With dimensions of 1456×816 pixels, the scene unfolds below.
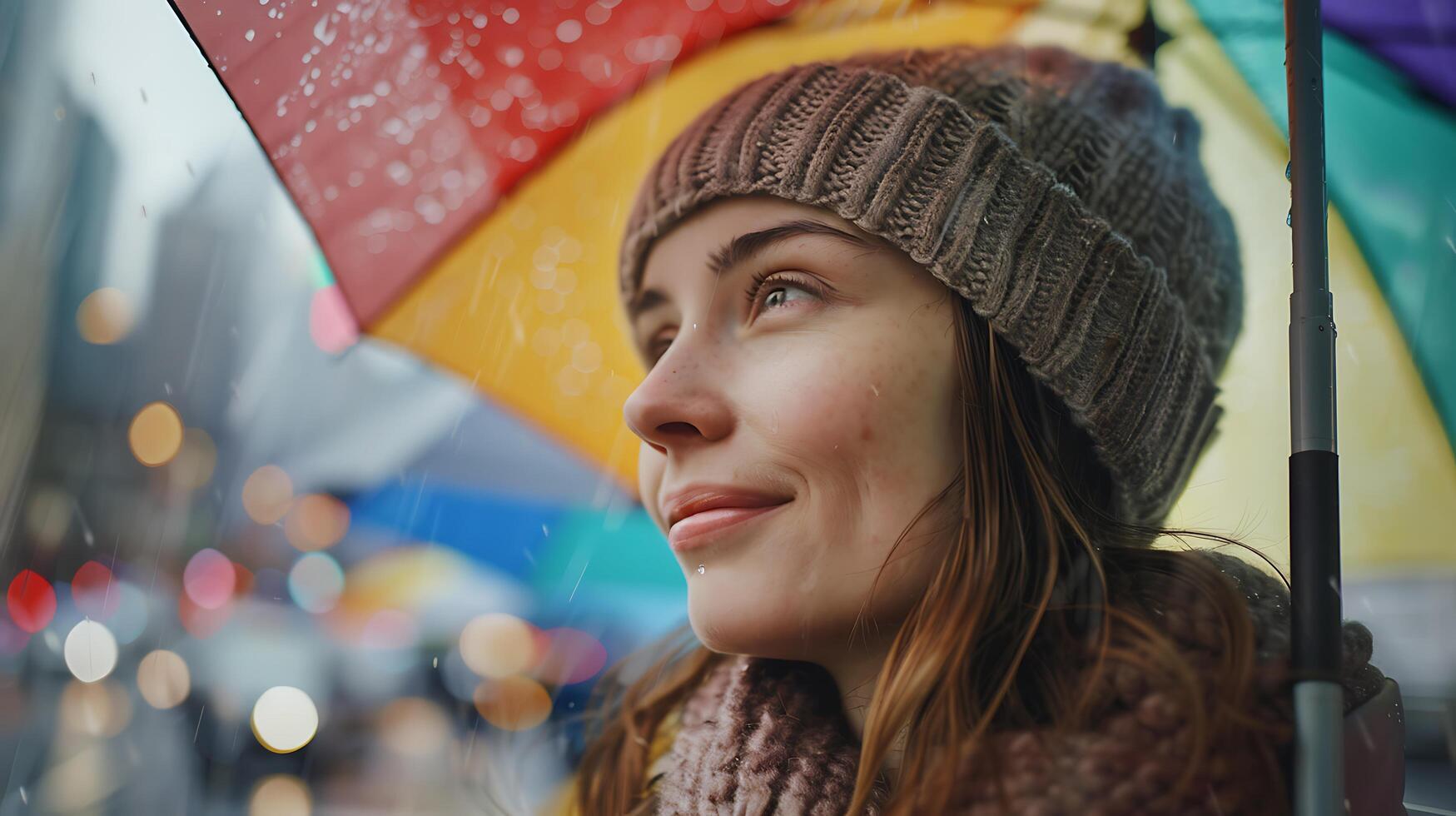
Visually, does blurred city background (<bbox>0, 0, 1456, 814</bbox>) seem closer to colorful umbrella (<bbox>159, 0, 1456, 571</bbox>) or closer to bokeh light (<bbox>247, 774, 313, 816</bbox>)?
bokeh light (<bbox>247, 774, 313, 816</bbox>)

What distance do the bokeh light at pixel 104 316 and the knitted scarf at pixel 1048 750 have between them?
1057 mm

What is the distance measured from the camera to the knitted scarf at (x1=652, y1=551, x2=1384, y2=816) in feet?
2.69

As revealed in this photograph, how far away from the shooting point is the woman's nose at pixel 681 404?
3.28 feet

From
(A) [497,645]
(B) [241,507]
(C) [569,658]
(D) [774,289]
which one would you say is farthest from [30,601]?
(D) [774,289]

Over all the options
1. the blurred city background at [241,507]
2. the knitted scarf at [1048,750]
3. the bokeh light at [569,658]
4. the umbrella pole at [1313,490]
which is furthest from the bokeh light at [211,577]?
the umbrella pole at [1313,490]

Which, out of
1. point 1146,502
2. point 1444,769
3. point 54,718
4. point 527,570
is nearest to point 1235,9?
point 1146,502

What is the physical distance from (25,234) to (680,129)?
3.42 ft

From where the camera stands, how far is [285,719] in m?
1.50

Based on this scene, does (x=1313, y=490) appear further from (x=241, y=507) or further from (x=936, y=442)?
(x=241, y=507)

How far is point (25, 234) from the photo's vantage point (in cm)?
148

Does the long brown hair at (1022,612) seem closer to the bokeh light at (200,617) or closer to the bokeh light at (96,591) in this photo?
the bokeh light at (200,617)

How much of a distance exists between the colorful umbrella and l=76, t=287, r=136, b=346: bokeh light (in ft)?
1.06

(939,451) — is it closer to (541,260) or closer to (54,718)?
(541,260)

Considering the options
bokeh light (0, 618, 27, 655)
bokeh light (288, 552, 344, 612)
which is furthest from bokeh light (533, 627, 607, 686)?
bokeh light (0, 618, 27, 655)
